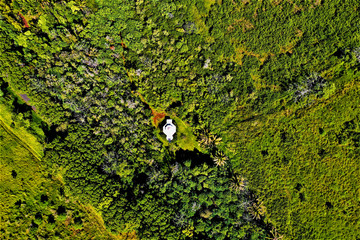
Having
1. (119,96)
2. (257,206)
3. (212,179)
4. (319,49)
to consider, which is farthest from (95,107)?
(319,49)

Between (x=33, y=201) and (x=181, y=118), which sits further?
(x=181, y=118)

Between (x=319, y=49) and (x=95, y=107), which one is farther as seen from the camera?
(x=319, y=49)

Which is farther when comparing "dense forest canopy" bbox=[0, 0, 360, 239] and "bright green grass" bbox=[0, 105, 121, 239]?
"dense forest canopy" bbox=[0, 0, 360, 239]

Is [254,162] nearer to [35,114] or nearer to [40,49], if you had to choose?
[35,114]

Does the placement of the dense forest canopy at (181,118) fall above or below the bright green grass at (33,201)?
above

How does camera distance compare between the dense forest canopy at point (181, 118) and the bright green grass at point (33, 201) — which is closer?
the bright green grass at point (33, 201)

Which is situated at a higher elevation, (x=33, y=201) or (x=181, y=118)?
(x=181, y=118)

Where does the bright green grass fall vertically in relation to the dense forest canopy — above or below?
below

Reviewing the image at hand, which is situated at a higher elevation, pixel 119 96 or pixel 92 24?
pixel 92 24
